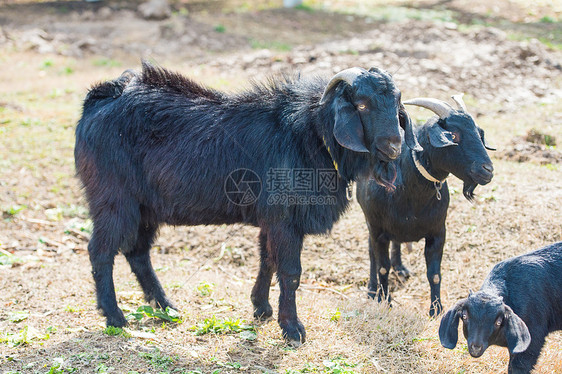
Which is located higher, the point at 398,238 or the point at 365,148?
the point at 365,148

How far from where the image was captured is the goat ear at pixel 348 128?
13.9 feet

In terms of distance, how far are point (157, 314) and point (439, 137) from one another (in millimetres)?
2694

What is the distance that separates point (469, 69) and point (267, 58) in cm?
422

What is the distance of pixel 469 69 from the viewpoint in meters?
11.9

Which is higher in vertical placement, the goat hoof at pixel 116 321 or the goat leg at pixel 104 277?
the goat leg at pixel 104 277

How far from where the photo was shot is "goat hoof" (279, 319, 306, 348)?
4.76 metres

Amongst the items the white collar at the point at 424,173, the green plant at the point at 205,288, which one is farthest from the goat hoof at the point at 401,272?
the green plant at the point at 205,288

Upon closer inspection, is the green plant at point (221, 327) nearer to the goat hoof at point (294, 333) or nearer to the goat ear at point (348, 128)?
the goat hoof at point (294, 333)

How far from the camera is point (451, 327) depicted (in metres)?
4.23

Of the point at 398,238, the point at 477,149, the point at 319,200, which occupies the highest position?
the point at 477,149

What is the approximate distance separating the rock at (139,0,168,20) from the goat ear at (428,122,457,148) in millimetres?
15000

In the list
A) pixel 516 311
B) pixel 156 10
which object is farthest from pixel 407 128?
pixel 156 10

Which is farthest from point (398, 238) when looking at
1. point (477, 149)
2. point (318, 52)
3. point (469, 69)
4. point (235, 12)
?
point (235, 12)

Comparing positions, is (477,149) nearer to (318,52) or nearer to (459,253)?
(459,253)
